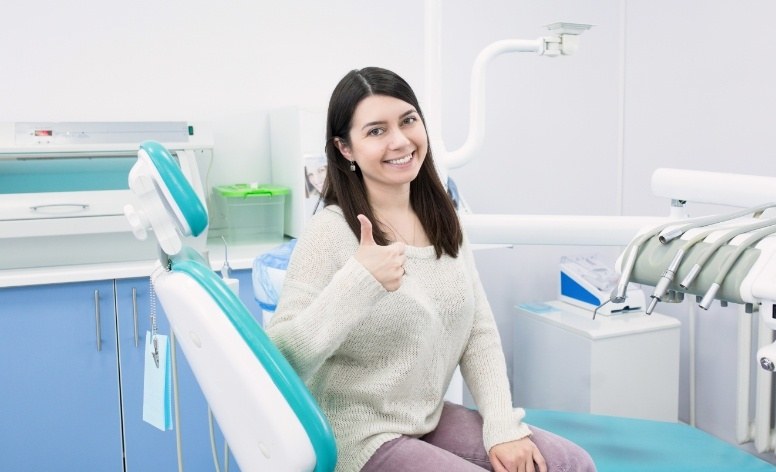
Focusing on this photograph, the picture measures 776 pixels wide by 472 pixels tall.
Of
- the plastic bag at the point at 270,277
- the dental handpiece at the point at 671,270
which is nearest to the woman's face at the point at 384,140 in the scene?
the plastic bag at the point at 270,277

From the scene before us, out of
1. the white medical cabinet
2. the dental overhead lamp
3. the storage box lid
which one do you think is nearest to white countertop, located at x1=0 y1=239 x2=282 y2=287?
the storage box lid

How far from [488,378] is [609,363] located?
133cm

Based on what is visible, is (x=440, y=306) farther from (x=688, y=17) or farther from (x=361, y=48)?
(x=688, y=17)

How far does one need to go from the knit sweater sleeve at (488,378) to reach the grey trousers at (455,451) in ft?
0.12

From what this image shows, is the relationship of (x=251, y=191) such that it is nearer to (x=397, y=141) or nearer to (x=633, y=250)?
(x=397, y=141)

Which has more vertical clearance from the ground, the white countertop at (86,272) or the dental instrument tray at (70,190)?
the dental instrument tray at (70,190)

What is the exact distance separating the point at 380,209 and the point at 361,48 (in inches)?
65.3

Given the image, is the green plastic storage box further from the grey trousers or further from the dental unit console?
the dental unit console

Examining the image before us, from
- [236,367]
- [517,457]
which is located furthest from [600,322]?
[236,367]

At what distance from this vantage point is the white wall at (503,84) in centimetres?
254

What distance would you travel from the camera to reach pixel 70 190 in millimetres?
2436

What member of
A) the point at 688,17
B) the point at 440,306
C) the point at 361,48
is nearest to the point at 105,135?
the point at 361,48

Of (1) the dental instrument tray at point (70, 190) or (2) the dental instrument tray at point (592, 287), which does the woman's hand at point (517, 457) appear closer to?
(1) the dental instrument tray at point (70, 190)

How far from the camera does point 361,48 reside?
2908 millimetres
